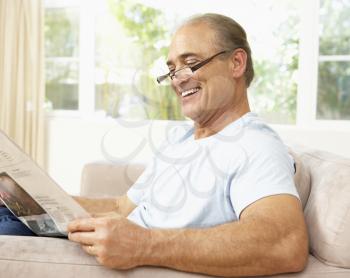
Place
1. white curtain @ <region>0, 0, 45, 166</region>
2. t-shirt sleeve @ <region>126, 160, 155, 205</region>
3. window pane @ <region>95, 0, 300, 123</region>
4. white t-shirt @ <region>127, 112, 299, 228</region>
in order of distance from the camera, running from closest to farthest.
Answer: white t-shirt @ <region>127, 112, 299, 228</region> → t-shirt sleeve @ <region>126, 160, 155, 205</region> → window pane @ <region>95, 0, 300, 123</region> → white curtain @ <region>0, 0, 45, 166</region>

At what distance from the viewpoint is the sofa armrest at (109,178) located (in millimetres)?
2166

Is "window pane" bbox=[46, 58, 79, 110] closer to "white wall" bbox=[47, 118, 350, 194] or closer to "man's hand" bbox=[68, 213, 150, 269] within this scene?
"white wall" bbox=[47, 118, 350, 194]

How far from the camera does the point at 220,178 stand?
1.11 metres

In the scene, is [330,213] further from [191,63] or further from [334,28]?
[334,28]

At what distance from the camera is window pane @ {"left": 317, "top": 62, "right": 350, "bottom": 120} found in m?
2.85

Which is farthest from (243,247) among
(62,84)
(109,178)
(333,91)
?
(62,84)

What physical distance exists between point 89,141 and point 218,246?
2662 mm

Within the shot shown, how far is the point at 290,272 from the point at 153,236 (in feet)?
1.02

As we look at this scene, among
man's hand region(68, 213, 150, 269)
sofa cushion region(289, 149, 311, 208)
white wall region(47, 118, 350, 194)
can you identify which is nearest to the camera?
man's hand region(68, 213, 150, 269)

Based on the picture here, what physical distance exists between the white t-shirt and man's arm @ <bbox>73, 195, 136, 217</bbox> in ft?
0.49

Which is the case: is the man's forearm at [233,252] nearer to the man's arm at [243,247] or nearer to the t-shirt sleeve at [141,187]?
the man's arm at [243,247]

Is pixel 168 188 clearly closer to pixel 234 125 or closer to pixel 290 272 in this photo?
pixel 234 125

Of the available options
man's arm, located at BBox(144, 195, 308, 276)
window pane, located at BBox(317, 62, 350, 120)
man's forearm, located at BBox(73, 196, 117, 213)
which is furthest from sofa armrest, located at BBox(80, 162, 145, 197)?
window pane, located at BBox(317, 62, 350, 120)

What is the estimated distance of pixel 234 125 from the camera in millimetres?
1229
